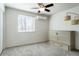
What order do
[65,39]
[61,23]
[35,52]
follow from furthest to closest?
[61,23] → [65,39] → [35,52]

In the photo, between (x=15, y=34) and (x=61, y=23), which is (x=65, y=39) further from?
(x=15, y=34)

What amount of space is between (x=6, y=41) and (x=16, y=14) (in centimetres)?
131

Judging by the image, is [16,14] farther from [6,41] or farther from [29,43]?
[29,43]

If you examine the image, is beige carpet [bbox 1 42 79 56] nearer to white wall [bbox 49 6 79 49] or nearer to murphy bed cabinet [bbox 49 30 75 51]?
murphy bed cabinet [bbox 49 30 75 51]

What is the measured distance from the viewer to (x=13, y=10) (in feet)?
11.6

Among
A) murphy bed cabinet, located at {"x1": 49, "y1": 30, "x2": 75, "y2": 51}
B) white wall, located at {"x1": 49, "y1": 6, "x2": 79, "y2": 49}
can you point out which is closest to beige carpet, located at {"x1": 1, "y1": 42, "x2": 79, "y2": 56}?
murphy bed cabinet, located at {"x1": 49, "y1": 30, "x2": 75, "y2": 51}

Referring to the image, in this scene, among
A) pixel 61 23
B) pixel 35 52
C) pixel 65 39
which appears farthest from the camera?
pixel 61 23

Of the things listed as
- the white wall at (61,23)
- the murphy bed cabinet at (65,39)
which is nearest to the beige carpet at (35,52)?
the murphy bed cabinet at (65,39)

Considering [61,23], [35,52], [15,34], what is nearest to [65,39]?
[61,23]

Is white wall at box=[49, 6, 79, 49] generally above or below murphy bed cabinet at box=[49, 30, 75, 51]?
above

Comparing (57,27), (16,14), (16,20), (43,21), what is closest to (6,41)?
(16,20)

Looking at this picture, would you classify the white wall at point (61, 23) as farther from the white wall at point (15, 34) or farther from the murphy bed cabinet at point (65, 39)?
the white wall at point (15, 34)

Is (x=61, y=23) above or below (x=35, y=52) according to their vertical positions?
above

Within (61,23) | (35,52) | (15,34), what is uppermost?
(61,23)
